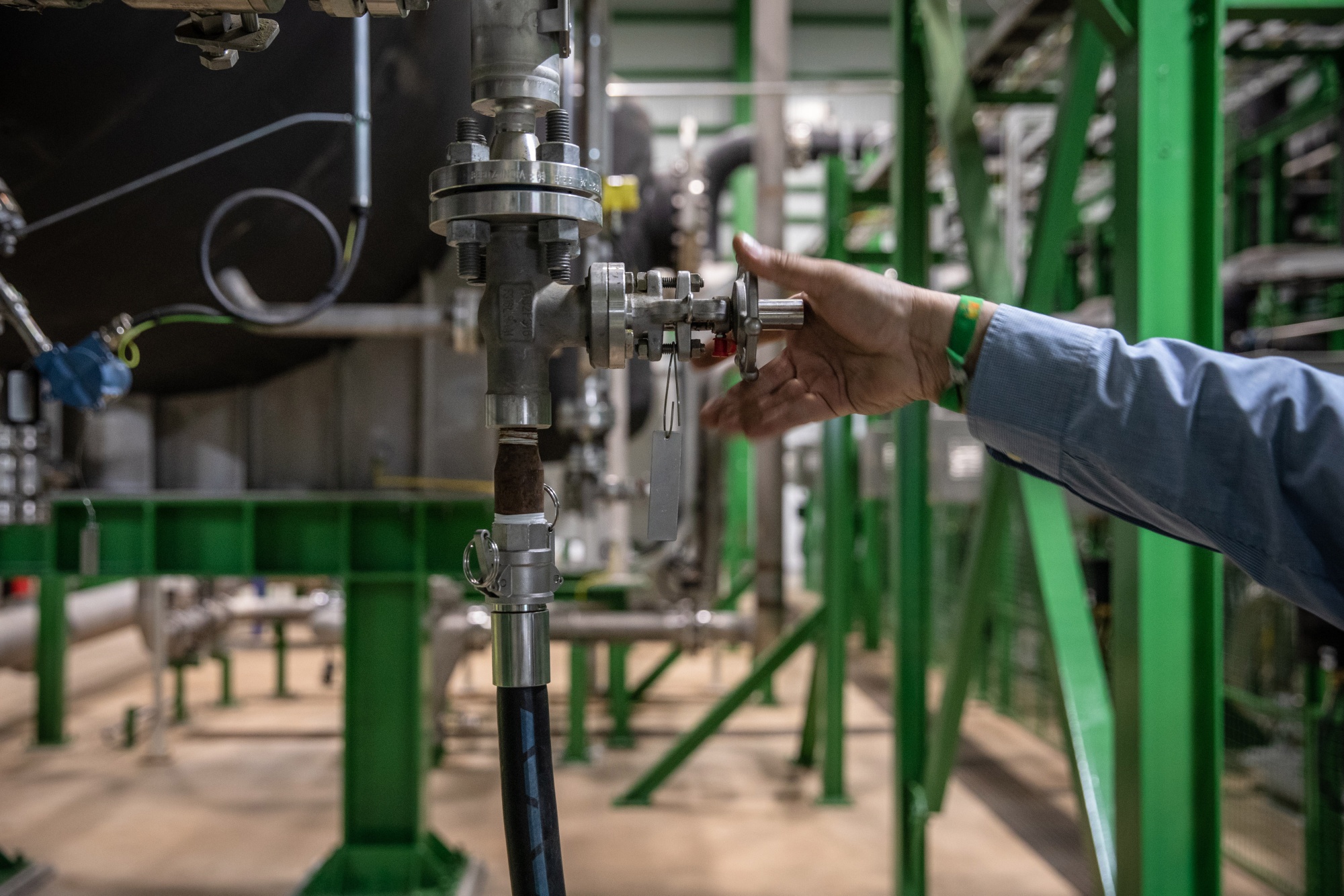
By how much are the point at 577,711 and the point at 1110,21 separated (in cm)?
315

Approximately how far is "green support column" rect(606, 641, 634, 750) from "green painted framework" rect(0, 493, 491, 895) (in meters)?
1.73

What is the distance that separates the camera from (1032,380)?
2.90 ft

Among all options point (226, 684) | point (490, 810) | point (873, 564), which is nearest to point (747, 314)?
point (490, 810)

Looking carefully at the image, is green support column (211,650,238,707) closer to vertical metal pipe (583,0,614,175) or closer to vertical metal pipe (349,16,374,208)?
vertical metal pipe (583,0,614,175)

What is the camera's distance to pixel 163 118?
1399 millimetres

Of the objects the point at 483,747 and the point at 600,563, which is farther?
the point at 483,747

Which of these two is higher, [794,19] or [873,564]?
[794,19]

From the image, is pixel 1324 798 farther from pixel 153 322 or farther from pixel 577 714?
pixel 153 322

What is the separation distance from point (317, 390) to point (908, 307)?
5.86ft

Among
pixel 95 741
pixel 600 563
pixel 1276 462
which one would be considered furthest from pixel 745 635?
pixel 1276 462

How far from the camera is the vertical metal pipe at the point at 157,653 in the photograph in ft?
12.1

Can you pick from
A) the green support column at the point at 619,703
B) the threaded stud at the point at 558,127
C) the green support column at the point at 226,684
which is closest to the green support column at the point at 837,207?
the green support column at the point at 619,703

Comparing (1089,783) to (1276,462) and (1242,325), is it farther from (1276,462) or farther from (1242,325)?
(1242,325)

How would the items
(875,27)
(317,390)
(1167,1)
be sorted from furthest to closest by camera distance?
(875,27) → (317,390) → (1167,1)
